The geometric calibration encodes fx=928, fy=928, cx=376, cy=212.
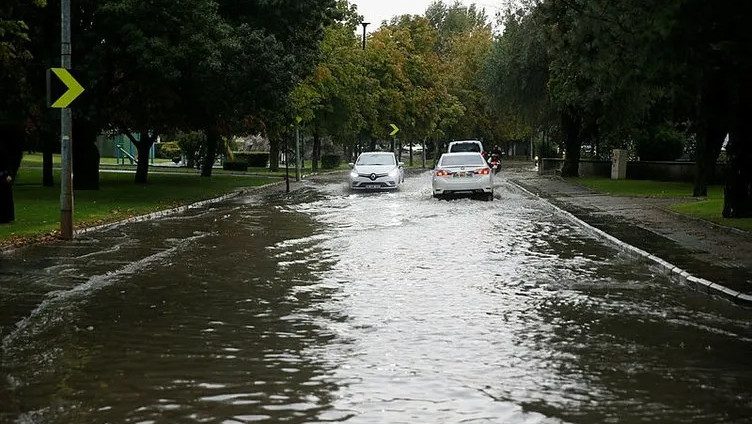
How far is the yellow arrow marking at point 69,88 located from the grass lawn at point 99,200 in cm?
256

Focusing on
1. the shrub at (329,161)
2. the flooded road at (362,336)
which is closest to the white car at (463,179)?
the flooded road at (362,336)

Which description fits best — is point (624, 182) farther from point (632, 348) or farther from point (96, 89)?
point (632, 348)

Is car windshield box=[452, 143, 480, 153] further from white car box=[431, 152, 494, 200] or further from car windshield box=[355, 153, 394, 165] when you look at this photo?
white car box=[431, 152, 494, 200]

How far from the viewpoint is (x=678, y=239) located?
686 inches

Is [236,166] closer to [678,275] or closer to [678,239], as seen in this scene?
[678,239]

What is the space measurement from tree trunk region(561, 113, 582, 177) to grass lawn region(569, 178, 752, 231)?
10.8ft

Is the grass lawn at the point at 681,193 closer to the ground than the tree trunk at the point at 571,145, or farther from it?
closer to the ground

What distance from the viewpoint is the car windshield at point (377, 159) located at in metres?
38.4

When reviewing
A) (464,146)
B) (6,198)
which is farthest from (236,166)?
(6,198)

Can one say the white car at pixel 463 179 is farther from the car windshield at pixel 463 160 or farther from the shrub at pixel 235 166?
the shrub at pixel 235 166

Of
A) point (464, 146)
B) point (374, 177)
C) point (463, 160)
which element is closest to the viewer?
point (463, 160)

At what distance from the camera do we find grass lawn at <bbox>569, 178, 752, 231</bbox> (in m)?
21.0

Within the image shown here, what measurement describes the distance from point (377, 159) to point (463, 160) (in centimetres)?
780

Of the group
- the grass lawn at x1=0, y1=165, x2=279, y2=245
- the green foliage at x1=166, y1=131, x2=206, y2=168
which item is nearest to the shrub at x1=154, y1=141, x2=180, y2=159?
the green foliage at x1=166, y1=131, x2=206, y2=168
